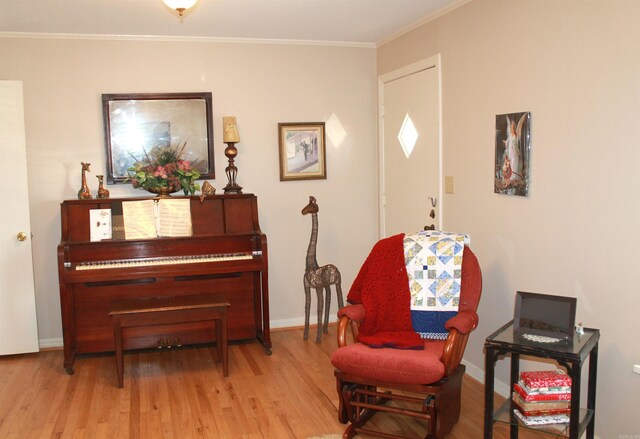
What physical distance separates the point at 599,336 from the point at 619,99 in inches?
41.8

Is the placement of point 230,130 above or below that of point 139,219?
above

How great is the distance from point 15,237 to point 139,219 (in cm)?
93

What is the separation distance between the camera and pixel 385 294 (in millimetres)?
3463

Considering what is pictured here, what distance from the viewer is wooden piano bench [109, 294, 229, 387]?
3865mm

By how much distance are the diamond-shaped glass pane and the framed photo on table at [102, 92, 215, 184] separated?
150cm

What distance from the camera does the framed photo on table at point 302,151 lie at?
5.09 meters

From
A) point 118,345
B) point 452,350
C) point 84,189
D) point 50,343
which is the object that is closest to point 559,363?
point 452,350

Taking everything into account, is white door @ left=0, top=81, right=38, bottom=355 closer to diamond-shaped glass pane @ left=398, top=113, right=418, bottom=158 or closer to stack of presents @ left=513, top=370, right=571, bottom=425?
diamond-shaped glass pane @ left=398, top=113, right=418, bottom=158

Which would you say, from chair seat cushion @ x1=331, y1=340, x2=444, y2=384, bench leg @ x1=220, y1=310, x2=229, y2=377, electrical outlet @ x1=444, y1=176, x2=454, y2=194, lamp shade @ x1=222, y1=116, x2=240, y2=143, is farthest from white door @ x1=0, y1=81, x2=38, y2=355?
electrical outlet @ x1=444, y1=176, x2=454, y2=194

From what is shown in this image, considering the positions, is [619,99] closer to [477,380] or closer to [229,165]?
[477,380]

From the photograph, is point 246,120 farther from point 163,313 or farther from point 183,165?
point 163,313

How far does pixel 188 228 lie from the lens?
4.49m

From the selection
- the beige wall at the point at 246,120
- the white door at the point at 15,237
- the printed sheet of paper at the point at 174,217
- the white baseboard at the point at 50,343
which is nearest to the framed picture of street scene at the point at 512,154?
the beige wall at the point at 246,120

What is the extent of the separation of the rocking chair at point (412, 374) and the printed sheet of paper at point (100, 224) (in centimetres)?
197
